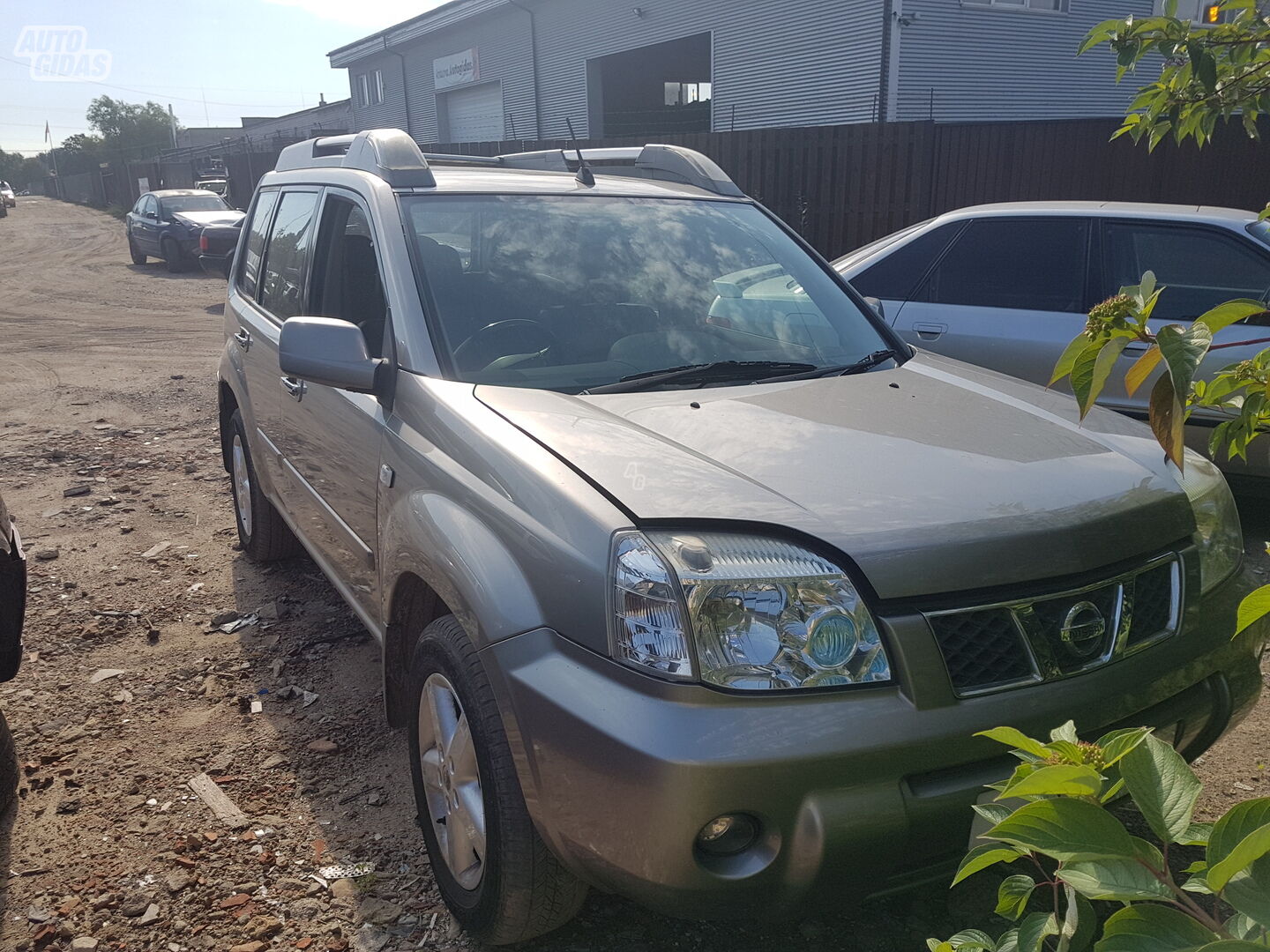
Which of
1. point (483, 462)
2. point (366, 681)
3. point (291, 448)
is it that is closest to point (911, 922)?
point (483, 462)

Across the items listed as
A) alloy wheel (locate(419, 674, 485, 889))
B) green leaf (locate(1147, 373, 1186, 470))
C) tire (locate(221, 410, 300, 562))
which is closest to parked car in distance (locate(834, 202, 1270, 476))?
tire (locate(221, 410, 300, 562))

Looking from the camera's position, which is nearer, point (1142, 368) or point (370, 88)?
point (1142, 368)

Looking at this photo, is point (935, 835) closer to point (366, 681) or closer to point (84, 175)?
point (366, 681)

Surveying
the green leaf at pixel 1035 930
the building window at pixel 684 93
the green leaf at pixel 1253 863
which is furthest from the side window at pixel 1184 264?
the building window at pixel 684 93

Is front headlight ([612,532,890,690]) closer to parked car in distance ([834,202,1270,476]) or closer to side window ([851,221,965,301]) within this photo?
parked car in distance ([834,202,1270,476])

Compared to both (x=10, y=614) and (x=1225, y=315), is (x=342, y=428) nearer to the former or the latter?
(x=10, y=614)

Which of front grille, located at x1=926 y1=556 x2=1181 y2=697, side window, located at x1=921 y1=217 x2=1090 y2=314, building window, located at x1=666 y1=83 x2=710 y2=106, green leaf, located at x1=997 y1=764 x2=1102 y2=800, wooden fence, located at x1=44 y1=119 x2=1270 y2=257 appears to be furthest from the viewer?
building window, located at x1=666 y1=83 x2=710 y2=106

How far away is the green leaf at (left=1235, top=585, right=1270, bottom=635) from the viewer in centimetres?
111

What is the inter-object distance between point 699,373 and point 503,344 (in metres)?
0.58

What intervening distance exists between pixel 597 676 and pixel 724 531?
1.25ft

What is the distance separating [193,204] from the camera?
22.2m

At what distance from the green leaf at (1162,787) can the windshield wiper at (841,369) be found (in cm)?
203

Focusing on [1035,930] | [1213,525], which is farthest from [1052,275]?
[1035,930]

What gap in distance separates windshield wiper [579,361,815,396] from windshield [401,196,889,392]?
0.10 ft
